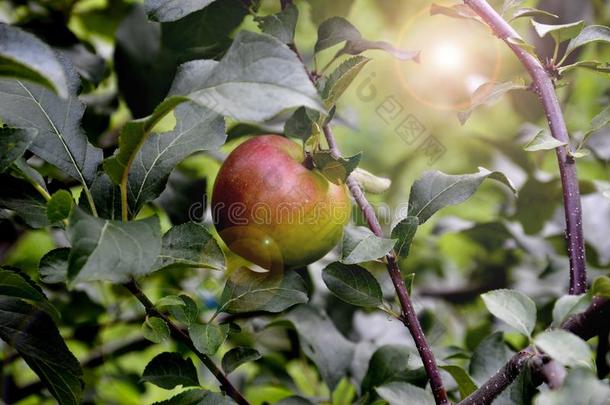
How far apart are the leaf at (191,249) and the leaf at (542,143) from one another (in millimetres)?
280

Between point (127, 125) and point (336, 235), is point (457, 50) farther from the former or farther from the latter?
point (127, 125)

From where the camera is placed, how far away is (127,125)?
1.67 ft

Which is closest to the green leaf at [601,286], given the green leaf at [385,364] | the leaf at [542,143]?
the leaf at [542,143]

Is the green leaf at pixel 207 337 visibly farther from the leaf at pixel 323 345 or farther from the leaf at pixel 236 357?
the leaf at pixel 323 345

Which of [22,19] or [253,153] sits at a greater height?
[253,153]

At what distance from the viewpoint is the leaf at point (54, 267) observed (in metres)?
0.54

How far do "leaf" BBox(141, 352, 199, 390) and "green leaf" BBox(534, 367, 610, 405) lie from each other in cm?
34

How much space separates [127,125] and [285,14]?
278 millimetres

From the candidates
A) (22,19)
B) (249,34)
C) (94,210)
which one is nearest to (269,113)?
(249,34)

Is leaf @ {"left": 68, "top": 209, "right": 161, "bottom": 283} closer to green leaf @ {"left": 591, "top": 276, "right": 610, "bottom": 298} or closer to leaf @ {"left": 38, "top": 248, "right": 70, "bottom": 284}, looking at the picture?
leaf @ {"left": 38, "top": 248, "right": 70, "bottom": 284}

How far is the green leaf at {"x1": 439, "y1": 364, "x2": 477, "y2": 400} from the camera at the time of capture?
2.14 ft

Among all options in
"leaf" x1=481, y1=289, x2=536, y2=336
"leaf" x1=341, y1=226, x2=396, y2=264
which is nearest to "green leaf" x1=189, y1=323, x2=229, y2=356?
"leaf" x1=341, y1=226, x2=396, y2=264

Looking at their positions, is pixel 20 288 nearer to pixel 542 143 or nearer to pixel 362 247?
pixel 362 247

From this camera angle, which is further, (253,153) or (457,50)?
(457,50)
